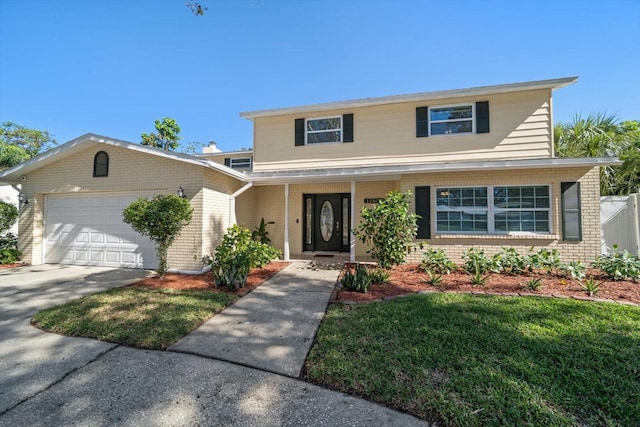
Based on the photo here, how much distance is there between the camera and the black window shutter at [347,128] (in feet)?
30.9

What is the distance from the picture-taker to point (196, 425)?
204cm

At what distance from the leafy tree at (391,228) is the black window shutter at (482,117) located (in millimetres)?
3933

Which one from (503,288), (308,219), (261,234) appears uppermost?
(308,219)

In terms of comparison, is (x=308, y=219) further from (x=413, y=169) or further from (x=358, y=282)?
(x=358, y=282)

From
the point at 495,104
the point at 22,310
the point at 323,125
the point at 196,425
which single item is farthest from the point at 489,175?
the point at 22,310

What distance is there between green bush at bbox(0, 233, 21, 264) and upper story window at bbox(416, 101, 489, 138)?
13.5 meters

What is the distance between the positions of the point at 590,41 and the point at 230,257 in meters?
11.2

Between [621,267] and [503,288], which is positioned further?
[621,267]

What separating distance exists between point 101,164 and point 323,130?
22.9 ft

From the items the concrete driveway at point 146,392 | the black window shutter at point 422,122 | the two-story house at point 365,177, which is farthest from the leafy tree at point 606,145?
the concrete driveway at point 146,392

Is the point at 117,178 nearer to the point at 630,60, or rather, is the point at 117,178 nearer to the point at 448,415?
the point at 448,415

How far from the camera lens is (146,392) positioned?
2.41 meters

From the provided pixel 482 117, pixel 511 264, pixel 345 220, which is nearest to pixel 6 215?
pixel 345 220

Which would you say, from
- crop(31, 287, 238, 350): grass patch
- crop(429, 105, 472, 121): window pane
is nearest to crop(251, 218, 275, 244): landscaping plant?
crop(31, 287, 238, 350): grass patch
